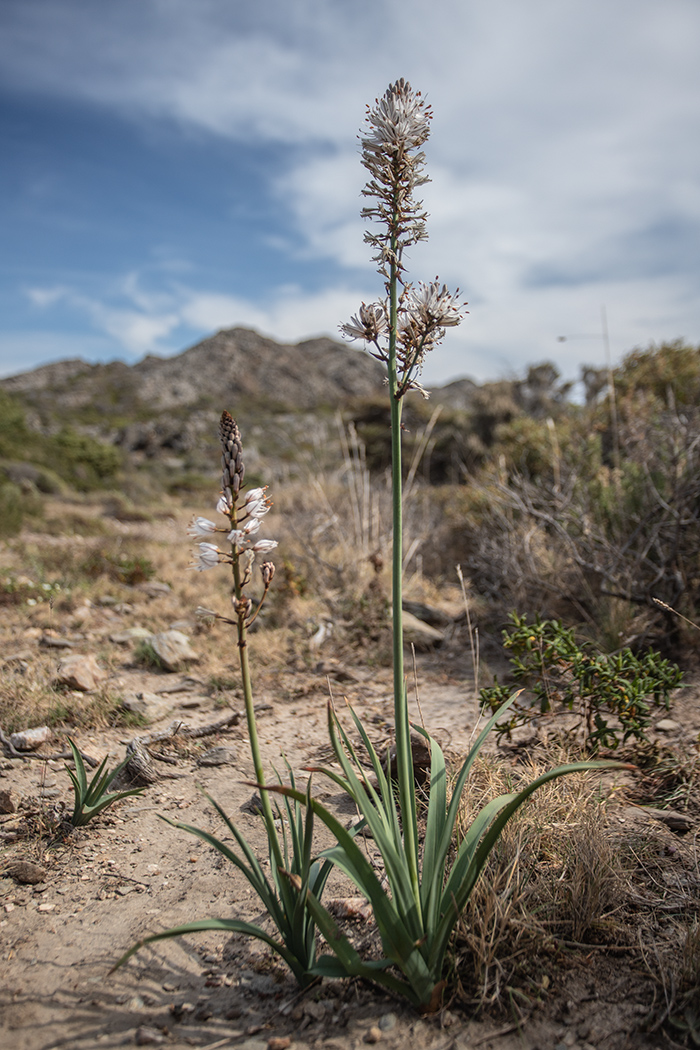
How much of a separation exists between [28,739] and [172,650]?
5.15 feet

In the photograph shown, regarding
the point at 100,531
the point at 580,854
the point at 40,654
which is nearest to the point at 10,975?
the point at 580,854

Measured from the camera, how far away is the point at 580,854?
2.06m

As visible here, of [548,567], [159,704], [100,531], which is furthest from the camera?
[100,531]

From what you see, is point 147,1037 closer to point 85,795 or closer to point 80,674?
point 85,795

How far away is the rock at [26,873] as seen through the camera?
2324 mm

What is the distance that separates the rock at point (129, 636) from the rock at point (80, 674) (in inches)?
33.6

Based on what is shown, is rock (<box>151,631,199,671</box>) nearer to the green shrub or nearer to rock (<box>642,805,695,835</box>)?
the green shrub

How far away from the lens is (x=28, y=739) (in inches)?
131

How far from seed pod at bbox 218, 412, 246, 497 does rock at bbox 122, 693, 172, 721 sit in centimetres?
275

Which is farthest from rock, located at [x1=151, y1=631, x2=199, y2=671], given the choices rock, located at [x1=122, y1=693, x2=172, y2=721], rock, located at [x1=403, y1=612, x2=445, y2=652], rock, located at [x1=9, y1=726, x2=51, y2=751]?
rock, located at [x1=403, y1=612, x2=445, y2=652]

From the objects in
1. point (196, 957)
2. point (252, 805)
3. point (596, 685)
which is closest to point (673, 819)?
point (596, 685)

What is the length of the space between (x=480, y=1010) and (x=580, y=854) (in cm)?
63

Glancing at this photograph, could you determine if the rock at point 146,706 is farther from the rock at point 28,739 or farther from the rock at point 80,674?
the rock at point 28,739

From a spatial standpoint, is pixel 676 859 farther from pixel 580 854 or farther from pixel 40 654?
pixel 40 654
